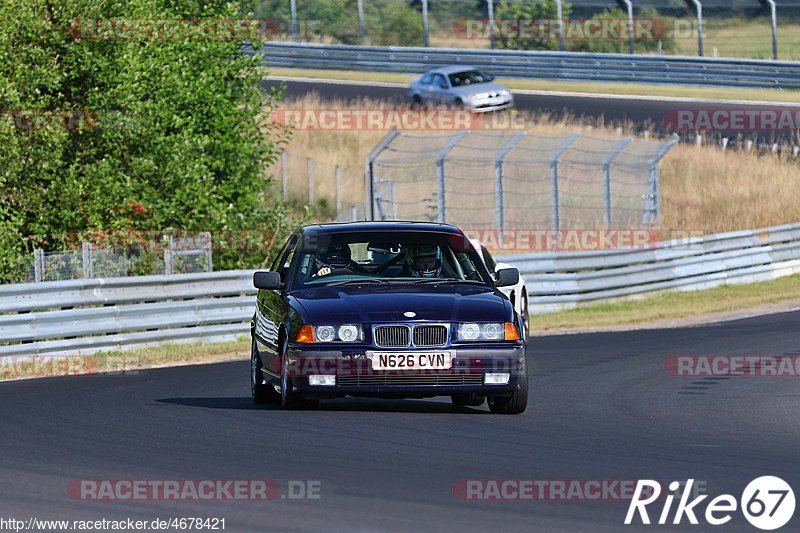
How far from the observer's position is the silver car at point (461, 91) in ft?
147

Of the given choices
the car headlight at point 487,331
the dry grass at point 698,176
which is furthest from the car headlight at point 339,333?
the dry grass at point 698,176

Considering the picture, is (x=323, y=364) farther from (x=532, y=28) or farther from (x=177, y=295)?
(x=532, y=28)

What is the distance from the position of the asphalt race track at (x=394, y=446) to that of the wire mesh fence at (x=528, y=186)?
1549cm

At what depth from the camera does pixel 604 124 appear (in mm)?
43219

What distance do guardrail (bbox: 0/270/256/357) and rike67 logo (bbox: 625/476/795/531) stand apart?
11256mm

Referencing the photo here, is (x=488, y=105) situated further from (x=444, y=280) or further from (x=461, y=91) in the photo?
(x=444, y=280)

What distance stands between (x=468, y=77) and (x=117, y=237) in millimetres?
24350

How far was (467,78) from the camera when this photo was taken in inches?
1815

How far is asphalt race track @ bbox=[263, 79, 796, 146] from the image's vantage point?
43438 mm

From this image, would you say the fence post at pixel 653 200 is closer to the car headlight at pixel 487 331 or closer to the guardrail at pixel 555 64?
the guardrail at pixel 555 64

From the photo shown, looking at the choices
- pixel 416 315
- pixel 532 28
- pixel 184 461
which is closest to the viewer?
pixel 184 461

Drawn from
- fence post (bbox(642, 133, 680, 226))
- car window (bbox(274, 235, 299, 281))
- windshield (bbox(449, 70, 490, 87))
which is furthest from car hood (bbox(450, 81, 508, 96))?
car window (bbox(274, 235, 299, 281))

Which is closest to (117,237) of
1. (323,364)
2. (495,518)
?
(323,364)
